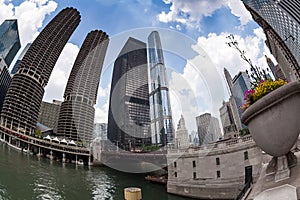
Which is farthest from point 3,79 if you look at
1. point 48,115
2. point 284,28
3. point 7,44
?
point 284,28

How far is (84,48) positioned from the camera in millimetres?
98688

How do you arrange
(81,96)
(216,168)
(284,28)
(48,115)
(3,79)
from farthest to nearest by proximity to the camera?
(48,115), (3,79), (284,28), (216,168), (81,96)

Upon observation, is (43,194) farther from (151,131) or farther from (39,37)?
(39,37)

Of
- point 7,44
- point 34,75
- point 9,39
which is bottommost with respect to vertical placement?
point 34,75

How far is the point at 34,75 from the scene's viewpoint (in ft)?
282

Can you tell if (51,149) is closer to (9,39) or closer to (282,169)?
(282,169)

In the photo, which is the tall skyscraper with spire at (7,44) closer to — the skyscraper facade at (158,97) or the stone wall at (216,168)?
the stone wall at (216,168)

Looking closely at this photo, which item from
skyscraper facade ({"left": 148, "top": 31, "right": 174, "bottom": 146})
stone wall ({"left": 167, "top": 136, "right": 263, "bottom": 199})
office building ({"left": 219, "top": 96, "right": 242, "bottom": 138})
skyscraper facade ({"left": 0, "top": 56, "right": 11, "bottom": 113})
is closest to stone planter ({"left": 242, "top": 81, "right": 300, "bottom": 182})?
office building ({"left": 219, "top": 96, "right": 242, "bottom": 138})

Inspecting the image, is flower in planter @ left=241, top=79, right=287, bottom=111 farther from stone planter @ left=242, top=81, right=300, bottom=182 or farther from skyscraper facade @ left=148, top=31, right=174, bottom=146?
skyscraper facade @ left=148, top=31, right=174, bottom=146

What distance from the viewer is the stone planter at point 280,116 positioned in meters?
3.58

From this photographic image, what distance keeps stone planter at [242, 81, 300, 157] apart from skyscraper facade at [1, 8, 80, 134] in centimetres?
8103

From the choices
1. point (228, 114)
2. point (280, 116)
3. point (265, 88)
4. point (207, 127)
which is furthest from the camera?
point (228, 114)

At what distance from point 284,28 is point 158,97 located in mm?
48966

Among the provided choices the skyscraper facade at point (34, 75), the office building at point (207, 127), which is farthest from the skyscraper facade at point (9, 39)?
the office building at point (207, 127)
